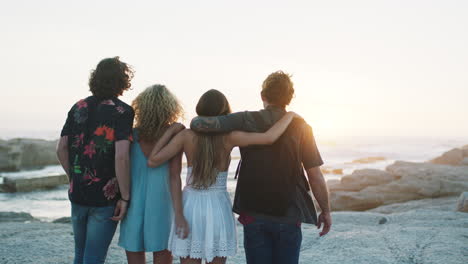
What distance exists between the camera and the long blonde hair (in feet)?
10.0

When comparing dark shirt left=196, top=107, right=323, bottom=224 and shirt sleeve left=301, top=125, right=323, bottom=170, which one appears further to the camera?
shirt sleeve left=301, top=125, right=323, bottom=170

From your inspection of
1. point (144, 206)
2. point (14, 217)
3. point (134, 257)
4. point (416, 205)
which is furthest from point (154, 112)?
point (416, 205)

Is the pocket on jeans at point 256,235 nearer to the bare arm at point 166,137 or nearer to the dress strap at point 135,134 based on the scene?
the bare arm at point 166,137

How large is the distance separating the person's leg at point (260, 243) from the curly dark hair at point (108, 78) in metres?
1.50

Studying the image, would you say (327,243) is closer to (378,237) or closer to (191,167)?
(378,237)

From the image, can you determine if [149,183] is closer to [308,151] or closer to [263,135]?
[263,135]

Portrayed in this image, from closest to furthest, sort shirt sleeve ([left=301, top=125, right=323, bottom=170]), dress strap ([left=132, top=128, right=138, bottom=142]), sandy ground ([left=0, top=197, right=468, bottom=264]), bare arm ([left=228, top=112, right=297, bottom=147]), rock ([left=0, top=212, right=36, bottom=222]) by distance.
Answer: bare arm ([left=228, top=112, right=297, bottom=147]) → shirt sleeve ([left=301, top=125, right=323, bottom=170]) → dress strap ([left=132, top=128, right=138, bottom=142]) → sandy ground ([left=0, top=197, right=468, bottom=264]) → rock ([left=0, top=212, right=36, bottom=222])

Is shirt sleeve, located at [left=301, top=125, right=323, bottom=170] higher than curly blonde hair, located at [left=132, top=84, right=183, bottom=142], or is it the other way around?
curly blonde hair, located at [left=132, top=84, right=183, bottom=142]

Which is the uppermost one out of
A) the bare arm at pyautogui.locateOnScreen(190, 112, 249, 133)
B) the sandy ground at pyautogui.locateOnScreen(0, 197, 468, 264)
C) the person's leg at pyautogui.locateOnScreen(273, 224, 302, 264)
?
the bare arm at pyautogui.locateOnScreen(190, 112, 249, 133)

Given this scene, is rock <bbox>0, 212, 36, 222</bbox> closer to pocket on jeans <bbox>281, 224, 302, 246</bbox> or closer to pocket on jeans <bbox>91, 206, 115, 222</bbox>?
pocket on jeans <bbox>91, 206, 115, 222</bbox>

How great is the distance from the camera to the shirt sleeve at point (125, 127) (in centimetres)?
298

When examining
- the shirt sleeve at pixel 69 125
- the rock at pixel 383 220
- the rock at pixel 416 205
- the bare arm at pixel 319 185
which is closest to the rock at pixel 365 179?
the rock at pixel 416 205

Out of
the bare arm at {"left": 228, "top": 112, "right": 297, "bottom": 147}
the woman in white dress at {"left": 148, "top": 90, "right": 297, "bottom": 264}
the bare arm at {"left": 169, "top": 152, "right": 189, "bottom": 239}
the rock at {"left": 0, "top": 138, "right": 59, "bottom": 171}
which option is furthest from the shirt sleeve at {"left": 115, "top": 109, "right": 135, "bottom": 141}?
the rock at {"left": 0, "top": 138, "right": 59, "bottom": 171}

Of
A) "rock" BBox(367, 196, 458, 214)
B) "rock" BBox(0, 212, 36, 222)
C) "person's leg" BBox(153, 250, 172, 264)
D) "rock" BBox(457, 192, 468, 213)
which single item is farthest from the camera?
"rock" BBox(367, 196, 458, 214)
